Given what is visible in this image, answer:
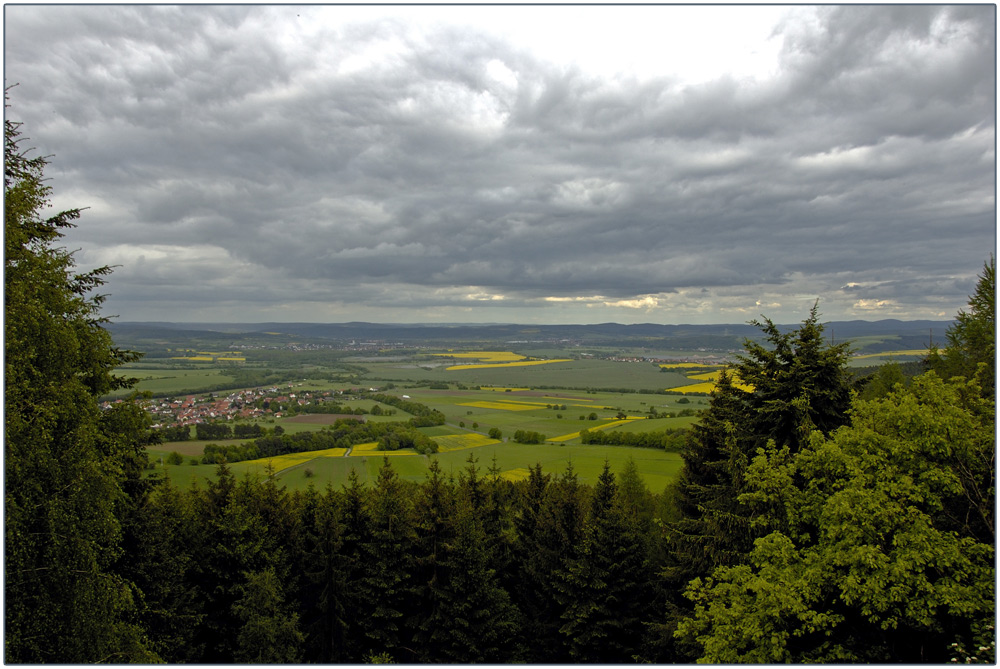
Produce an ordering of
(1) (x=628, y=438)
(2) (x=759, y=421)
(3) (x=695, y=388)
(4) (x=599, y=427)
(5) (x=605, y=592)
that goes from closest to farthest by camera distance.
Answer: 1. (2) (x=759, y=421)
2. (5) (x=605, y=592)
3. (1) (x=628, y=438)
4. (4) (x=599, y=427)
5. (3) (x=695, y=388)

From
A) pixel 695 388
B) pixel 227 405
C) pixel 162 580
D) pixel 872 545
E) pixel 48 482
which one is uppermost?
pixel 48 482

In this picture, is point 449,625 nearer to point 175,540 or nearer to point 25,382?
point 175,540

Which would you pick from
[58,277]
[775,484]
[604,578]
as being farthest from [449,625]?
[58,277]

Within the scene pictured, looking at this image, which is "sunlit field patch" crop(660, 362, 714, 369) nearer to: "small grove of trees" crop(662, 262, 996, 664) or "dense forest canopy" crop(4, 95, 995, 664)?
"dense forest canopy" crop(4, 95, 995, 664)

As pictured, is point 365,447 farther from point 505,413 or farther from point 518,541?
point 518,541

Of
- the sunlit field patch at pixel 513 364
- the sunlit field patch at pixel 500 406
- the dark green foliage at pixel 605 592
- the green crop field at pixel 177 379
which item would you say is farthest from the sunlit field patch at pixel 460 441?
the sunlit field patch at pixel 513 364

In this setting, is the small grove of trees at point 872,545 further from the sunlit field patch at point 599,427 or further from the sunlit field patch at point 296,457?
the sunlit field patch at point 599,427

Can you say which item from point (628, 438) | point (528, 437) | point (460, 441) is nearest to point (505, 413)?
point (528, 437)
